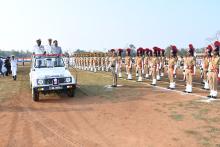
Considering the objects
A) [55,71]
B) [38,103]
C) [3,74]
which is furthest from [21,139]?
[3,74]

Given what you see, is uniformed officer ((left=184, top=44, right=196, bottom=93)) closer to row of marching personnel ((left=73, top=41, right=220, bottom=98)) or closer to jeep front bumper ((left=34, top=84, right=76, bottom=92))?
row of marching personnel ((left=73, top=41, right=220, bottom=98))

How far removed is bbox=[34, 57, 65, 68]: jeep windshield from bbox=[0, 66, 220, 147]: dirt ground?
1.61 metres

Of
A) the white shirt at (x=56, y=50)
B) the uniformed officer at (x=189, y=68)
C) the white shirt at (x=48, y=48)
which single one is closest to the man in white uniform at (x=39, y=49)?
the white shirt at (x=48, y=48)

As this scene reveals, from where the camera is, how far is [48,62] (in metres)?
16.7

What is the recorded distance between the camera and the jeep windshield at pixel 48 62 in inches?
653

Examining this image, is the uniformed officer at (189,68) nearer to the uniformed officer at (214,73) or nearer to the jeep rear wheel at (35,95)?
the uniformed officer at (214,73)

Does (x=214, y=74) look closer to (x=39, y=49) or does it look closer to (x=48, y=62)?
(x=48, y=62)

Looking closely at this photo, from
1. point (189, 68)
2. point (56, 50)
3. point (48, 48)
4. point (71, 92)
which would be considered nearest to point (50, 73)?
point (71, 92)

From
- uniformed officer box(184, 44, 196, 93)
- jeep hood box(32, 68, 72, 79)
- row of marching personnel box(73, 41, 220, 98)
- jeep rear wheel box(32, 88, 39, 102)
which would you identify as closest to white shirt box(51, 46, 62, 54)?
jeep hood box(32, 68, 72, 79)

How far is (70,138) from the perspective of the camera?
8.67 metres

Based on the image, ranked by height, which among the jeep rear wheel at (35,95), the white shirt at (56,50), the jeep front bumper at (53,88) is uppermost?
the white shirt at (56,50)

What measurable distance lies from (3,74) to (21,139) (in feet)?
88.5

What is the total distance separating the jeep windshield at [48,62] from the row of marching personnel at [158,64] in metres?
3.90

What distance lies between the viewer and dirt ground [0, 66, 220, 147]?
8391 millimetres
